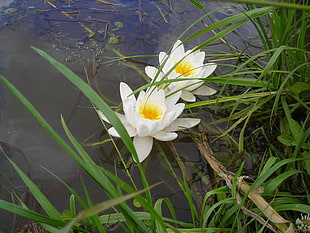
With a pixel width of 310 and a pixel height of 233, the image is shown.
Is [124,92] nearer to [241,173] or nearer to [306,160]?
[241,173]

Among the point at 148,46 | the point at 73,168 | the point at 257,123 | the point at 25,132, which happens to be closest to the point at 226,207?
the point at 257,123

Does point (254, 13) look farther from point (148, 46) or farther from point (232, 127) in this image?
point (148, 46)

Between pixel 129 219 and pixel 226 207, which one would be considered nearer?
pixel 129 219

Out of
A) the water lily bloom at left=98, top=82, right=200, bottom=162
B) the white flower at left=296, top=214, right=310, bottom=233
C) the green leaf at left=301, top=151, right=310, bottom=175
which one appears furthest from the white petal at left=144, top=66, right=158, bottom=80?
the white flower at left=296, top=214, right=310, bottom=233

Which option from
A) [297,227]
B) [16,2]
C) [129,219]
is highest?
[16,2]

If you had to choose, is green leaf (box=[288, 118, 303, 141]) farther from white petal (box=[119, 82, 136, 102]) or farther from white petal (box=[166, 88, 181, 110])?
white petal (box=[119, 82, 136, 102])

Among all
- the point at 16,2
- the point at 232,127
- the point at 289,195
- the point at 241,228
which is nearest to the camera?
the point at 241,228

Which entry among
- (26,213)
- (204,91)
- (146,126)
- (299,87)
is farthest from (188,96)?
(26,213)
